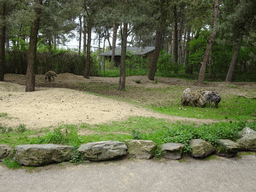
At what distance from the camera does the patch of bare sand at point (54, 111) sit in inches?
229

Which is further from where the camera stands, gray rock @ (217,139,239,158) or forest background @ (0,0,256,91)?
forest background @ (0,0,256,91)

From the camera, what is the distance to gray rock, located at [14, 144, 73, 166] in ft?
12.3

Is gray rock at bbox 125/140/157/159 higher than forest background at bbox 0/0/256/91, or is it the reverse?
forest background at bbox 0/0/256/91

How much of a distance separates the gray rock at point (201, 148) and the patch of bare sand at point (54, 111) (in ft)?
8.76

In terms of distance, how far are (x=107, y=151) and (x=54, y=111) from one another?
364cm

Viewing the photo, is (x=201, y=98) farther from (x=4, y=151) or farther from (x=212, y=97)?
(x=4, y=151)

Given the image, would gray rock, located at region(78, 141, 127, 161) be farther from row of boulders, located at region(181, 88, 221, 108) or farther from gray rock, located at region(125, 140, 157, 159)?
row of boulders, located at region(181, 88, 221, 108)

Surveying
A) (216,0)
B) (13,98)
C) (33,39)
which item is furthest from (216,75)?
(13,98)

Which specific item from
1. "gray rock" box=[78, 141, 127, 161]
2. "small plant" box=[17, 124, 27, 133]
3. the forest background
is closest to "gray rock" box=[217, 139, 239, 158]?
"gray rock" box=[78, 141, 127, 161]

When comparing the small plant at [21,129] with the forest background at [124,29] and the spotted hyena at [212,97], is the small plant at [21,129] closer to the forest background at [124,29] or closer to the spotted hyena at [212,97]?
the forest background at [124,29]

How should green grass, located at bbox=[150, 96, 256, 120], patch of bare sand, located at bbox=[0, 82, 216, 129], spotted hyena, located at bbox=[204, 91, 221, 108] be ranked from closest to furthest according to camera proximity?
patch of bare sand, located at bbox=[0, 82, 216, 129] < green grass, located at bbox=[150, 96, 256, 120] < spotted hyena, located at bbox=[204, 91, 221, 108]

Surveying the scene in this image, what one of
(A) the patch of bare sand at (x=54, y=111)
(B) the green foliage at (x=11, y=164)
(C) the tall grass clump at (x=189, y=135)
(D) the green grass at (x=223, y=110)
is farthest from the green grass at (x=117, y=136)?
(D) the green grass at (x=223, y=110)

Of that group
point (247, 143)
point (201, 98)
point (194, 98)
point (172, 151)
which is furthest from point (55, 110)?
point (201, 98)

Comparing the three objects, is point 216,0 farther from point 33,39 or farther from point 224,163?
point 224,163
